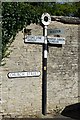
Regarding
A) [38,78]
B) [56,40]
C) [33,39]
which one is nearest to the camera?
[33,39]

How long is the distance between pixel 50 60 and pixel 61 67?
0.54 meters

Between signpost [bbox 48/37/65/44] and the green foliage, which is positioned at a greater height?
the green foliage

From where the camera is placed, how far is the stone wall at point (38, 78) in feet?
34.9

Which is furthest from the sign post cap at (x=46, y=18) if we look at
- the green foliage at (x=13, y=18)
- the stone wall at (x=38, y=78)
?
the green foliage at (x=13, y=18)

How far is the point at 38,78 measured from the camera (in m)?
11.2

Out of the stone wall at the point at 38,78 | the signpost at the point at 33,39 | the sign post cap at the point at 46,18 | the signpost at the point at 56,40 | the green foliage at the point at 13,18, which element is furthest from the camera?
the signpost at the point at 56,40

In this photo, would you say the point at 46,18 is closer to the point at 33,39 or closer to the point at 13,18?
the point at 33,39

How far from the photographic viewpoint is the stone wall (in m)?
10.6

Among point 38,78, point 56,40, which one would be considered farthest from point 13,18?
point 38,78

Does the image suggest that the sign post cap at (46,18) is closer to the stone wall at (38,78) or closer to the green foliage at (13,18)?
the stone wall at (38,78)

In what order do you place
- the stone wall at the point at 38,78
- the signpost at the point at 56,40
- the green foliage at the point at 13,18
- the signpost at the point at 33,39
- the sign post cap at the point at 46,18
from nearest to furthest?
the green foliage at the point at 13,18 → the stone wall at the point at 38,78 → the signpost at the point at 33,39 → the sign post cap at the point at 46,18 → the signpost at the point at 56,40

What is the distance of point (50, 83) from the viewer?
11.5 m

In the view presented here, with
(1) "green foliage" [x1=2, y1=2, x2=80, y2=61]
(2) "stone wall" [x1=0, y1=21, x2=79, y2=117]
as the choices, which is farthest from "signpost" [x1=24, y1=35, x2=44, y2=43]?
(1) "green foliage" [x1=2, y1=2, x2=80, y2=61]

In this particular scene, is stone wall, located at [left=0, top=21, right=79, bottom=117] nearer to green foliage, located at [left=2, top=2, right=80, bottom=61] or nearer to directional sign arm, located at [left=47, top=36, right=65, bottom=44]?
directional sign arm, located at [left=47, top=36, right=65, bottom=44]
